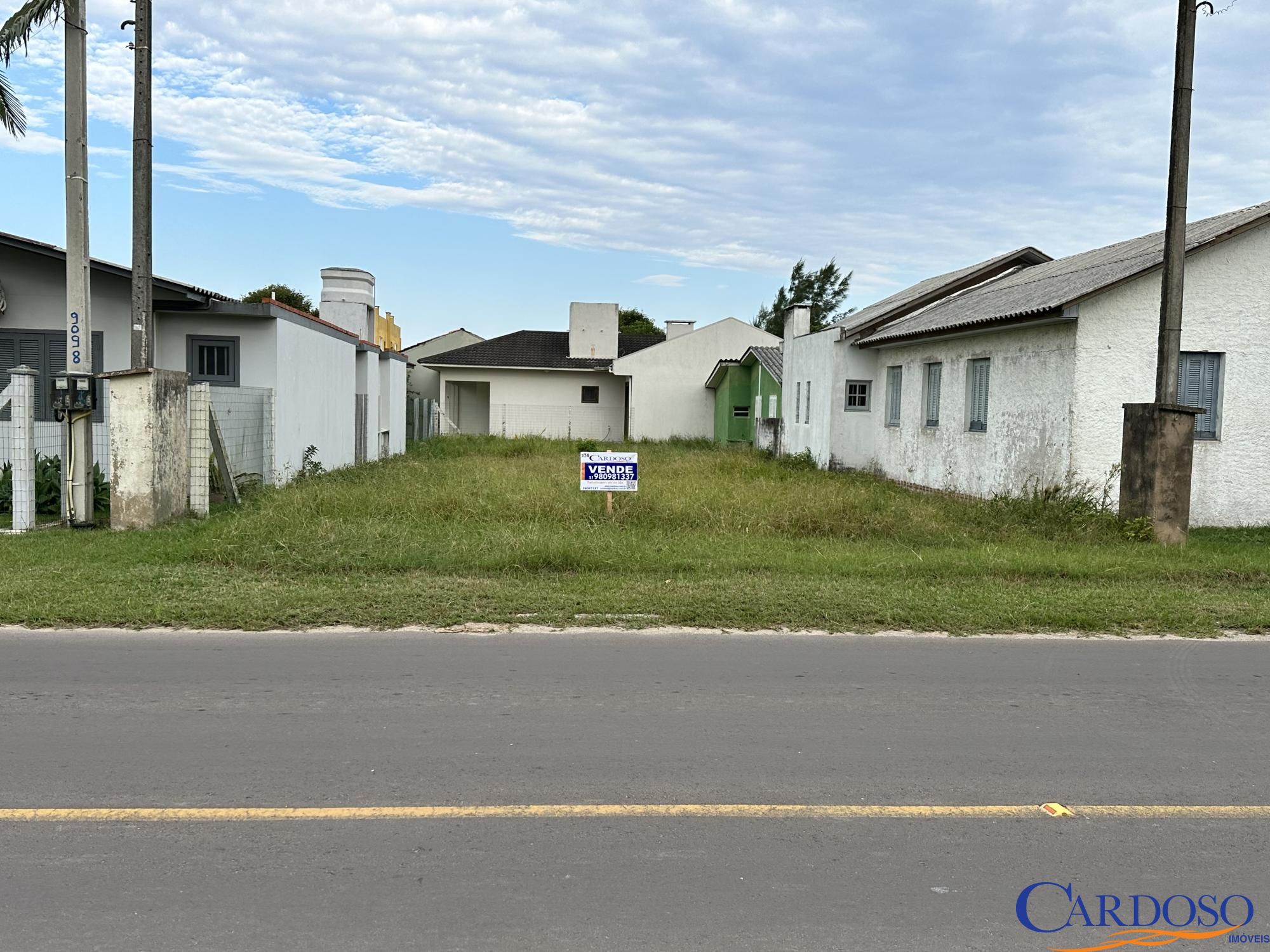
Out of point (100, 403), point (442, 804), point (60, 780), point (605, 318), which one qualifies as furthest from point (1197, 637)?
point (605, 318)

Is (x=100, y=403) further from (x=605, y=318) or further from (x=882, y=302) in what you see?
(x=605, y=318)

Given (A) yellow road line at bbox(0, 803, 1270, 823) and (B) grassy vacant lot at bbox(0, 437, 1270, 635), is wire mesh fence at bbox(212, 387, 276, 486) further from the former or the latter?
(A) yellow road line at bbox(0, 803, 1270, 823)

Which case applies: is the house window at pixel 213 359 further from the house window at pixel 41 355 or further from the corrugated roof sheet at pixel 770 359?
the corrugated roof sheet at pixel 770 359

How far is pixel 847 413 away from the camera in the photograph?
2462 cm

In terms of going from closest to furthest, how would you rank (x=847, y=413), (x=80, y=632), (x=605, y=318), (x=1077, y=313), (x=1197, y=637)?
(x=80, y=632), (x=1197, y=637), (x=1077, y=313), (x=847, y=413), (x=605, y=318)

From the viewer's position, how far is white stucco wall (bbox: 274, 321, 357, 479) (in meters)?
17.0

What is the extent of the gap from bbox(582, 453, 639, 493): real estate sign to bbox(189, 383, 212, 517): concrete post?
4839 mm

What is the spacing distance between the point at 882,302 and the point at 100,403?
20.9m

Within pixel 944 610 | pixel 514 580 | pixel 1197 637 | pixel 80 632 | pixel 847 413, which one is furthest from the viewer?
pixel 847 413

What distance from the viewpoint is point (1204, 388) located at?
50.4 ft

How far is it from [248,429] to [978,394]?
12.2m

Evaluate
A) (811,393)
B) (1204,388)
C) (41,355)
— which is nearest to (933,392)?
(1204,388)

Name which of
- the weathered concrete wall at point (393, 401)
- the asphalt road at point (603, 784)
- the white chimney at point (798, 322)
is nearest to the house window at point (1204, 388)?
the asphalt road at point (603, 784)

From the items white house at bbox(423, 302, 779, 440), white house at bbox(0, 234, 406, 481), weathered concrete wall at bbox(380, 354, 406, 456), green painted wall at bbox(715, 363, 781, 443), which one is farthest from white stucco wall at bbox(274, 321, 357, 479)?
white house at bbox(423, 302, 779, 440)
